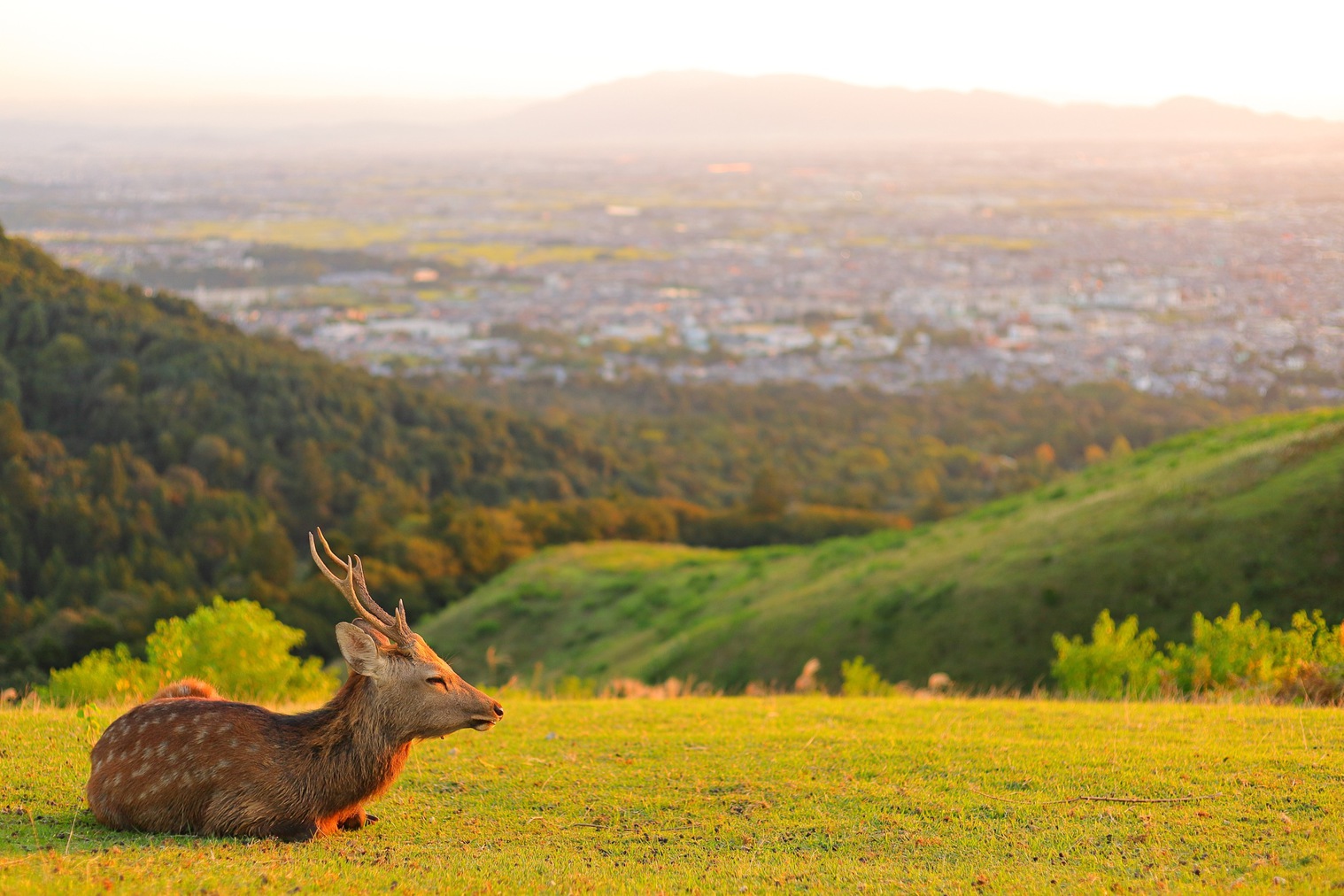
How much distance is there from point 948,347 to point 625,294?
4196 cm

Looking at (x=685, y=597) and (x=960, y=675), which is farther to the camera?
(x=685, y=597)

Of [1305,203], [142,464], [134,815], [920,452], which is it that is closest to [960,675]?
[134,815]

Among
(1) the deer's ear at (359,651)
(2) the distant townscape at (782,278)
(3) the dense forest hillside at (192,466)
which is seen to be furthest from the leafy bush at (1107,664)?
(2) the distant townscape at (782,278)

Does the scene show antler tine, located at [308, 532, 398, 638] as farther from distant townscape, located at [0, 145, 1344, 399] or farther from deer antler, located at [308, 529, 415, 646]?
distant townscape, located at [0, 145, 1344, 399]

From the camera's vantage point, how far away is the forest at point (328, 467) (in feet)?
139

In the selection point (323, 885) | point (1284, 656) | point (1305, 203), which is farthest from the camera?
point (1305, 203)

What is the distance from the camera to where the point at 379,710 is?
5938 mm

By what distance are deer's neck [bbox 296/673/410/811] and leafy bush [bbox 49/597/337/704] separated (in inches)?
288

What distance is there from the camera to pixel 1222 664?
12484mm

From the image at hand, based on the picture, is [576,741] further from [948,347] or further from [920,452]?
[948,347]

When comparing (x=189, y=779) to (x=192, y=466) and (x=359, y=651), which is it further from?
(x=192, y=466)

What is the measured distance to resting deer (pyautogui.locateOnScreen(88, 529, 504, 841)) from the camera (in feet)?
18.6

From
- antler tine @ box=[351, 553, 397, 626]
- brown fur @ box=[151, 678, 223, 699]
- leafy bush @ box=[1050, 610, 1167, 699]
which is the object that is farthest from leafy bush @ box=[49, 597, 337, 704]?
leafy bush @ box=[1050, 610, 1167, 699]

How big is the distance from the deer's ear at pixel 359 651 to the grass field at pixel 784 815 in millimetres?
914
